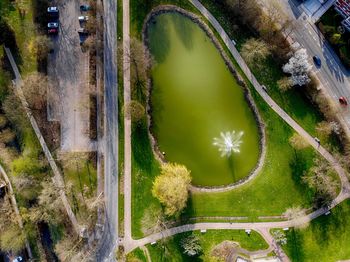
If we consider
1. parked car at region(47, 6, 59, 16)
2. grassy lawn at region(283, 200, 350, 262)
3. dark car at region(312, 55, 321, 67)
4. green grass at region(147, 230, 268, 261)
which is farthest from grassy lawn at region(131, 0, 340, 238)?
parked car at region(47, 6, 59, 16)

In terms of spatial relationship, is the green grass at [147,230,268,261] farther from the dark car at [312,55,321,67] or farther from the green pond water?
the dark car at [312,55,321,67]

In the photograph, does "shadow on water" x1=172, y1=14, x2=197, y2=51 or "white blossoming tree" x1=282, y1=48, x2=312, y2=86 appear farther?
"shadow on water" x1=172, y1=14, x2=197, y2=51

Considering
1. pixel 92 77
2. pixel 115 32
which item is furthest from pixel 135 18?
pixel 92 77

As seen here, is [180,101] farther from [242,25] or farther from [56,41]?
[56,41]

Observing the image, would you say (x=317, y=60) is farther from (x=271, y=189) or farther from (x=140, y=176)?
(x=140, y=176)

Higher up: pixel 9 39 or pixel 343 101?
pixel 343 101

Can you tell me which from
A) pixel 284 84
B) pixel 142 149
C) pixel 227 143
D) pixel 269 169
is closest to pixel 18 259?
pixel 142 149

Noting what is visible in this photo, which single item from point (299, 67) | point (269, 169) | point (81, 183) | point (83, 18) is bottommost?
point (81, 183)
